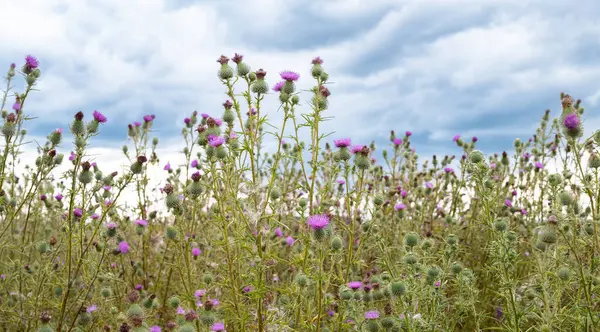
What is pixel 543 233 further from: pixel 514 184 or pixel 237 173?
pixel 514 184

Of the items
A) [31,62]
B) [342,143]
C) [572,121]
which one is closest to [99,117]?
[31,62]

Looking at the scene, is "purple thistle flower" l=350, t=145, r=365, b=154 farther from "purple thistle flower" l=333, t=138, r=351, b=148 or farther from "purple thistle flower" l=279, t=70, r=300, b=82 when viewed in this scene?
"purple thistle flower" l=279, t=70, r=300, b=82

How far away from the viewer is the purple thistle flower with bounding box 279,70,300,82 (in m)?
4.82

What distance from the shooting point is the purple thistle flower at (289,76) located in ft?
15.8

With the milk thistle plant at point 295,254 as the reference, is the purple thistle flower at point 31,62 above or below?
above

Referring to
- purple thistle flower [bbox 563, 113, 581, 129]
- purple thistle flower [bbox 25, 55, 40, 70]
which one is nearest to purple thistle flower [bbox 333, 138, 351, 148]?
purple thistle flower [bbox 563, 113, 581, 129]

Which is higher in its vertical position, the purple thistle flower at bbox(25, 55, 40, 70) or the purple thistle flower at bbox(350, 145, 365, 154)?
the purple thistle flower at bbox(25, 55, 40, 70)

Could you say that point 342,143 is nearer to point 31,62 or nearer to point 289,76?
point 289,76

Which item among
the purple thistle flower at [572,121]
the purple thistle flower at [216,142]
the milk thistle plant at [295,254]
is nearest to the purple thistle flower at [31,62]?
the milk thistle plant at [295,254]

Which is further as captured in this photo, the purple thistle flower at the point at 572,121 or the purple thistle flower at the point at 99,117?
the purple thistle flower at the point at 99,117

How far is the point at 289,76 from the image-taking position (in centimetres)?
482

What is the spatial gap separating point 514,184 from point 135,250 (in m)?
6.30

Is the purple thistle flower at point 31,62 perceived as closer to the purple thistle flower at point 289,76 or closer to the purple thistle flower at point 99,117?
the purple thistle flower at point 99,117

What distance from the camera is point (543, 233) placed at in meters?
3.91
